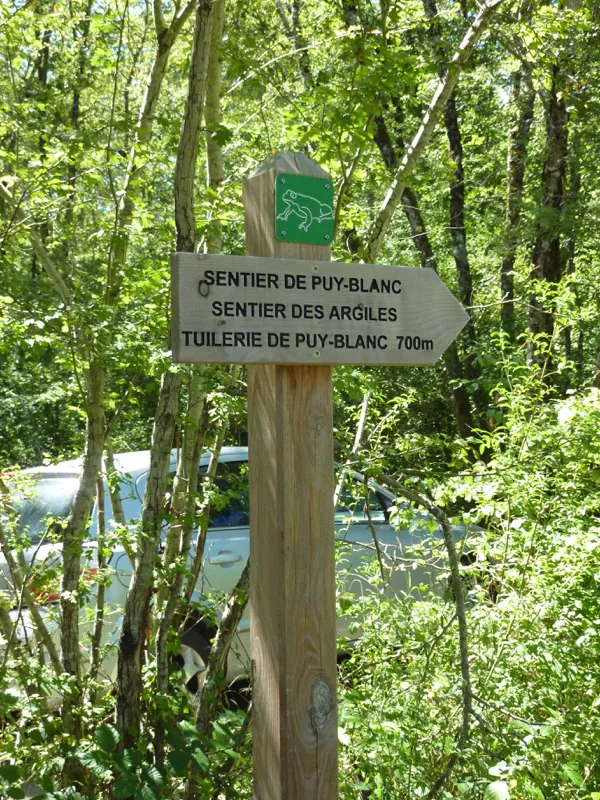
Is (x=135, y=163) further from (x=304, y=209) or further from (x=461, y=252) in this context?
(x=461, y=252)

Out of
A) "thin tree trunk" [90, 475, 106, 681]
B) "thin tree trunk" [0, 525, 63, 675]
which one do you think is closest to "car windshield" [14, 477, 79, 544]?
"thin tree trunk" [90, 475, 106, 681]

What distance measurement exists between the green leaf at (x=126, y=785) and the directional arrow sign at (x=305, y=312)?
4.75ft

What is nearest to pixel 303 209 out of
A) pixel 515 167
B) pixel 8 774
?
pixel 8 774

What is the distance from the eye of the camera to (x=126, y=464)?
5.60m

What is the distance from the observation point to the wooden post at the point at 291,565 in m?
2.01

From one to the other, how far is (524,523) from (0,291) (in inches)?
163

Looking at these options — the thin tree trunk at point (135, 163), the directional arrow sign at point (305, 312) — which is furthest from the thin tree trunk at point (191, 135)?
the directional arrow sign at point (305, 312)

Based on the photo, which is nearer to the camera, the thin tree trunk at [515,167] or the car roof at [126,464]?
the car roof at [126,464]

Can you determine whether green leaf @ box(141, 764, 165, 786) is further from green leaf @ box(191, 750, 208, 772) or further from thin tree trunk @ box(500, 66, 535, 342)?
thin tree trunk @ box(500, 66, 535, 342)

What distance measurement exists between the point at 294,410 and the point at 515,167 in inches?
434

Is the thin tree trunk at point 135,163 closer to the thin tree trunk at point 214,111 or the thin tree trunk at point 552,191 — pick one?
the thin tree trunk at point 214,111

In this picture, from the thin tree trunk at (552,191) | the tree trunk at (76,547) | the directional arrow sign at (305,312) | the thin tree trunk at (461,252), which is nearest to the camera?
the directional arrow sign at (305,312)

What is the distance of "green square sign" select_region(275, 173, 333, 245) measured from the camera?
2074 mm

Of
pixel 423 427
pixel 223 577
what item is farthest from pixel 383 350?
pixel 423 427
